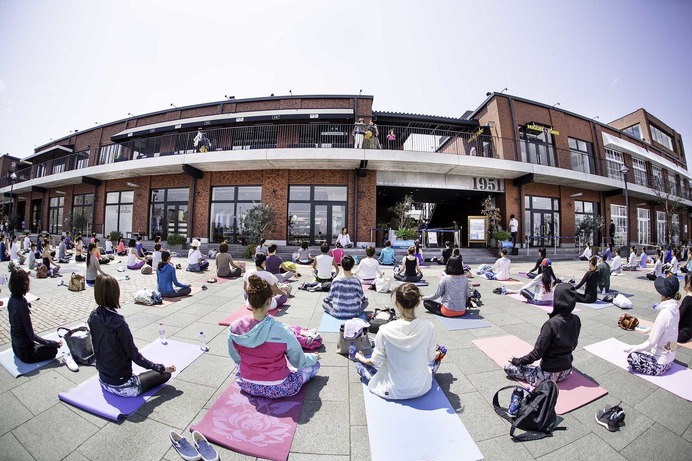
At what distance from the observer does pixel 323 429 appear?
2.21m

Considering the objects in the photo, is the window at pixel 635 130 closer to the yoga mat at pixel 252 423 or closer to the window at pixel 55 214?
the yoga mat at pixel 252 423

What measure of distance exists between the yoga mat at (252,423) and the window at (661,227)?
3371 centimetres

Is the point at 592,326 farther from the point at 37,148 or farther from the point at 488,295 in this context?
the point at 37,148

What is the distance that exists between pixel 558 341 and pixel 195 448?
3.72 metres

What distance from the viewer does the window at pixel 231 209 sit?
14289 mm

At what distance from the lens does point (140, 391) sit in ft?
8.33

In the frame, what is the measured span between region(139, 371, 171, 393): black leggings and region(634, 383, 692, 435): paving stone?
5131 millimetres

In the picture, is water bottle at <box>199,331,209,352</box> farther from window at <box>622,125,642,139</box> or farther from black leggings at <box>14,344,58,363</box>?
window at <box>622,125,642,139</box>

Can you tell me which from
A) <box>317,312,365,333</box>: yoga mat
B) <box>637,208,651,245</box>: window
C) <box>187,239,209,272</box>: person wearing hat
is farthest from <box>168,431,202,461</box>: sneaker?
<box>637,208,651,245</box>: window

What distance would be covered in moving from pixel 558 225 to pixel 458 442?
65.2 ft

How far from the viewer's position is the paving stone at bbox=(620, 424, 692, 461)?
202cm

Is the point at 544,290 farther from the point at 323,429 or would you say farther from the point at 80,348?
the point at 80,348

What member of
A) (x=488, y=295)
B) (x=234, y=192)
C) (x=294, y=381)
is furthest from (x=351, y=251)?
(x=294, y=381)

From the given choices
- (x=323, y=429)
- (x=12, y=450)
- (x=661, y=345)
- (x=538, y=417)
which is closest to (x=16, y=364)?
(x=12, y=450)
